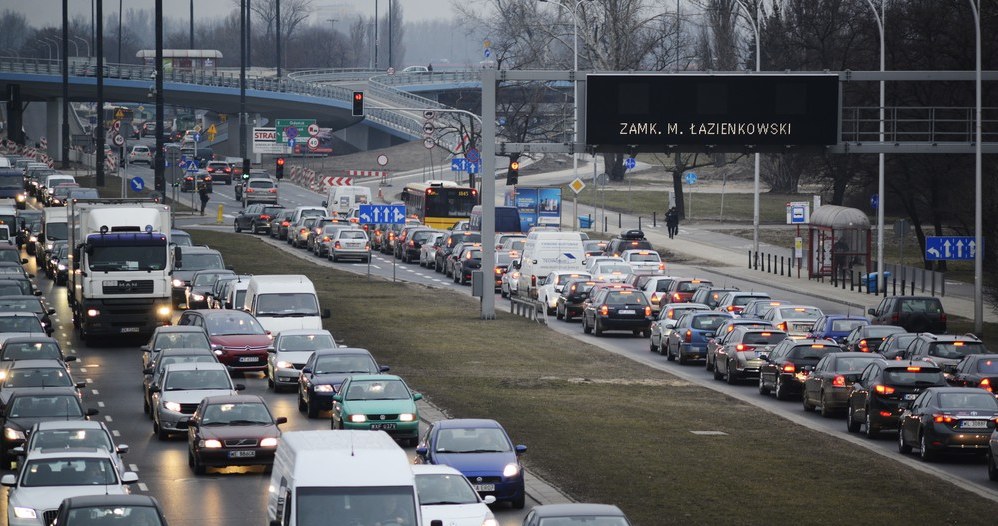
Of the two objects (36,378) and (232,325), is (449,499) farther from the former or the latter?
(232,325)

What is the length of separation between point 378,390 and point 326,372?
3.62 m

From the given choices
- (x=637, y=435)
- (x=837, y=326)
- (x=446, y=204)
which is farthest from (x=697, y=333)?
(x=446, y=204)

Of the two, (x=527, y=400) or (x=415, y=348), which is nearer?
(x=527, y=400)

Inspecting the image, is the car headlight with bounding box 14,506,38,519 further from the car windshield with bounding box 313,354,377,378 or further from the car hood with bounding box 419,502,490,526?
the car windshield with bounding box 313,354,377,378

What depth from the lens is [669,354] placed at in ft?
145

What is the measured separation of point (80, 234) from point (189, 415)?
1583cm

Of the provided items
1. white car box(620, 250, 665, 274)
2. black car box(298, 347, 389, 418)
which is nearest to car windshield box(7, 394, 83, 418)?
black car box(298, 347, 389, 418)

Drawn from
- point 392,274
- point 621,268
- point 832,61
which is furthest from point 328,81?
point 621,268

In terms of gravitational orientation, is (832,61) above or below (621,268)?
above

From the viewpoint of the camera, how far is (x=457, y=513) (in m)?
19.1

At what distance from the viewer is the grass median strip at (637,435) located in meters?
22.5

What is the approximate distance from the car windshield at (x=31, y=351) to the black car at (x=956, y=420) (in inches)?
671

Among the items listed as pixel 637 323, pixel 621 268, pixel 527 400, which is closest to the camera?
pixel 527 400

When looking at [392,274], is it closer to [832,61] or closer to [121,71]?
[832,61]
